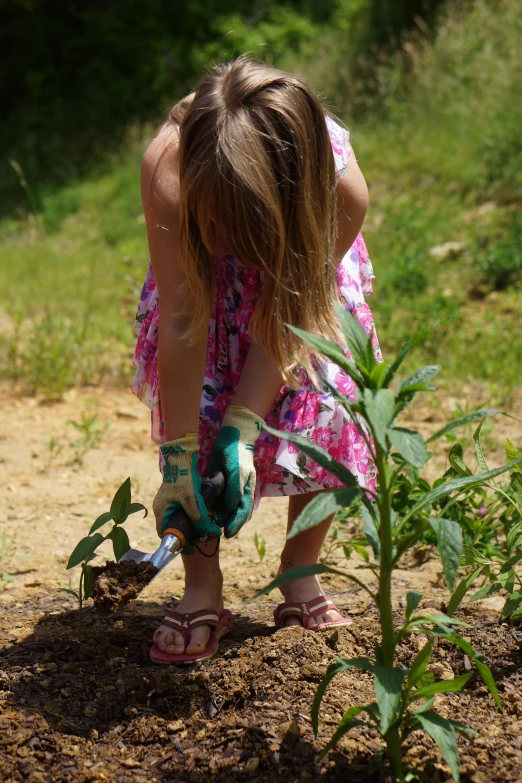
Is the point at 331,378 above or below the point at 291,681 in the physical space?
above

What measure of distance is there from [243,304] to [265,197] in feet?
1.39

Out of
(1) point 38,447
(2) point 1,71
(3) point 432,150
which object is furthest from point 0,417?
(2) point 1,71

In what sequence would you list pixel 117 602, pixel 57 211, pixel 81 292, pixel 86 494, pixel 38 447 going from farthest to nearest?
1. pixel 57 211
2. pixel 81 292
3. pixel 38 447
4. pixel 86 494
5. pixel 117 602

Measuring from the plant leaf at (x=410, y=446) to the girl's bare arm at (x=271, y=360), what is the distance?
744mm

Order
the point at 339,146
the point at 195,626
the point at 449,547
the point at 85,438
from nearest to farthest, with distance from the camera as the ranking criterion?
the point at 449,547
the point at 195,626
the point at 339,146
the point at 85,438

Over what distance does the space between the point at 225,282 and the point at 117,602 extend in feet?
2.77

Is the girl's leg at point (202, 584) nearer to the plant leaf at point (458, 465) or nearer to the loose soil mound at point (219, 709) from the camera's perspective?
the loose soil mound at point (219, 709)

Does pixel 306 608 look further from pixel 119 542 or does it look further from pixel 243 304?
pixel 243 304

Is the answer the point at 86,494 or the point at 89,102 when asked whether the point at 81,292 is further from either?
the point at 89,102

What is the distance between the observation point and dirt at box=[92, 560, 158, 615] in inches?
62.3

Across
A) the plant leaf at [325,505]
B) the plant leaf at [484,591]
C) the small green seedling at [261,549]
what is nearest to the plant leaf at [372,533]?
the plant leaf at [325,505]

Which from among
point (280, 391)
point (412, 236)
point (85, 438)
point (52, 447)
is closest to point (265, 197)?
point (280, 391)

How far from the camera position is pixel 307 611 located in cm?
190

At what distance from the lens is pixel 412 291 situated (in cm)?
473
